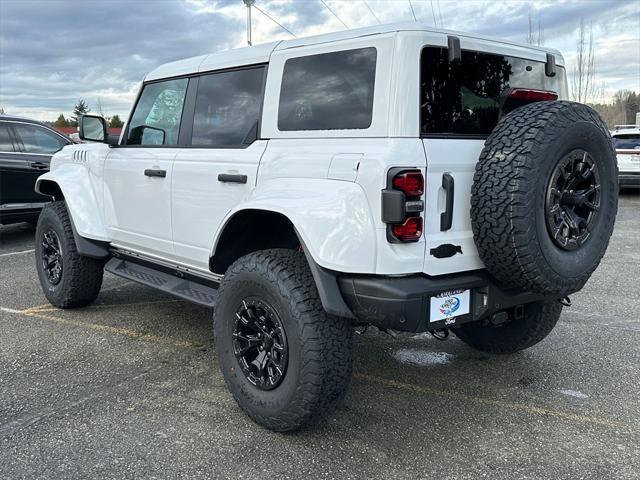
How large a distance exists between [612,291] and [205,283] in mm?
4082

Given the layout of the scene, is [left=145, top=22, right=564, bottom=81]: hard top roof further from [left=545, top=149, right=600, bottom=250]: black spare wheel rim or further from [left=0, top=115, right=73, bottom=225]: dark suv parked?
[left=0, top=115, right=73, bottom=225]: dark suv parked

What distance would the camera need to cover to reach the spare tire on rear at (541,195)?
253 cm

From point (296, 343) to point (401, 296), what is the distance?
58cm

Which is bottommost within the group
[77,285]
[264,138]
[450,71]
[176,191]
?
[77,285]

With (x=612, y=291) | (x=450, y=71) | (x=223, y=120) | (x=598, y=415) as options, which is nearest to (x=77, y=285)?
(x=223, y=120)

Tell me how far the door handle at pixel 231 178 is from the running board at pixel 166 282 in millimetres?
696

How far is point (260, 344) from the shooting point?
3049mm

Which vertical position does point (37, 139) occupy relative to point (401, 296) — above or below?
above

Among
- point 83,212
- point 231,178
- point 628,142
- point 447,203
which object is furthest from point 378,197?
point 628,142

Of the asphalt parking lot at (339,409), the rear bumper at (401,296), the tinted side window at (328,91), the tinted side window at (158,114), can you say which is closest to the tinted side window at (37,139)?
the asphalt parking lot at (339,409)

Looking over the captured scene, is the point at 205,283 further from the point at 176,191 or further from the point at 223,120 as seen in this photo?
the point at 223,120

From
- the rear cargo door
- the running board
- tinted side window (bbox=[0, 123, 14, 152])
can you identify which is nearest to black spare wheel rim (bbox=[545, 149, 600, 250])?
the rear cargo door

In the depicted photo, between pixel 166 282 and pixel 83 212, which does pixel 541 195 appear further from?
pixel 83 212

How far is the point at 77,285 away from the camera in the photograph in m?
4.86
